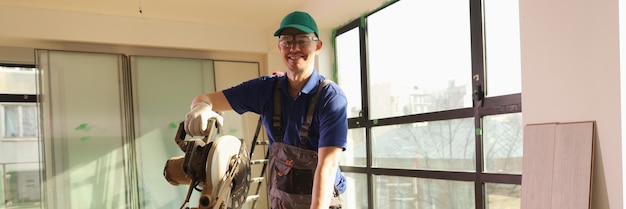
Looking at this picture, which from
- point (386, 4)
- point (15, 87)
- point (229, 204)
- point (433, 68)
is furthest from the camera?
point (15, 87)

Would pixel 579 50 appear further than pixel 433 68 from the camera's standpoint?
No

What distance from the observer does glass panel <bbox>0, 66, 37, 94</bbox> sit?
408cm

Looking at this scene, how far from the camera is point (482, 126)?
8.13ft

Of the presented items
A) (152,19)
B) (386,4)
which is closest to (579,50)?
(386,4)

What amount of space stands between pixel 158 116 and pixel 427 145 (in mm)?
2717

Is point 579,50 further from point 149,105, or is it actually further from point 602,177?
point 149,105

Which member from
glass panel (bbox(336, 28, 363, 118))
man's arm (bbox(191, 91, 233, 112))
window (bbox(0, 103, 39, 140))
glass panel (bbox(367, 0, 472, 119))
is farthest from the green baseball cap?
window (bbox(0, 103, 39, 140))

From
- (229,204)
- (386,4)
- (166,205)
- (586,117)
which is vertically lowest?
A: (166,205)

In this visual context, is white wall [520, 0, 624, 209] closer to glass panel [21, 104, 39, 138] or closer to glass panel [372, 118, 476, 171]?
glass panel [372, 118, 476, 171]

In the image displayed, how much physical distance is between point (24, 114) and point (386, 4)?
3476 millimetres

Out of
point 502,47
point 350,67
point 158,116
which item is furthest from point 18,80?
point 502,47

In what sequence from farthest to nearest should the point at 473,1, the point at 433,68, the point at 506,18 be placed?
the point at 433,68, the point at 473,1, the point at 506,18

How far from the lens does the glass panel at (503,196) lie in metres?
2.30

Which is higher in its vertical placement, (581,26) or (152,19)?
(152,19)
